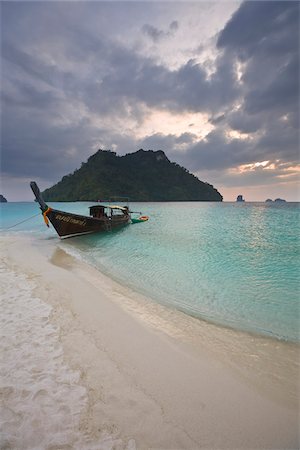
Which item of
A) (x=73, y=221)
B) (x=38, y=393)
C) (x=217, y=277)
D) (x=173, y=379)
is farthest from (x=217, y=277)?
(x=73, y=221)

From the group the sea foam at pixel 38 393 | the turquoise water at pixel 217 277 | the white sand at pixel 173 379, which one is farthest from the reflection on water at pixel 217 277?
the sea foam at pixel 38 393

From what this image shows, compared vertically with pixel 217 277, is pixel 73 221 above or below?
above

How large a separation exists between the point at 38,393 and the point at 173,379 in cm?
235

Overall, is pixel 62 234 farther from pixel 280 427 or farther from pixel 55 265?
pixel 280 427

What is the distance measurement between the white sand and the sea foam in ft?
0.32

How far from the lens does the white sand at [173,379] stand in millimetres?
3139

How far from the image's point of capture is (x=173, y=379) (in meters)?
4.27

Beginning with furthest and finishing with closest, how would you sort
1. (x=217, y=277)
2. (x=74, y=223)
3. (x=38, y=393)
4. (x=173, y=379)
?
(x=74, y=223), (x=217, y=277), (x=173, y=379), (x=38, y=393)

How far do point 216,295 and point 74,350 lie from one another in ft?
21.3

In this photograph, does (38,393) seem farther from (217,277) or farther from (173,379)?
(217,277)

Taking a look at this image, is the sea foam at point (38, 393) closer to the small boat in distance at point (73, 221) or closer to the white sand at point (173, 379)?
the white sand at point (173, 379)

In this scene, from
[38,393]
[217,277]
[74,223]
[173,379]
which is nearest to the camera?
[38,393]

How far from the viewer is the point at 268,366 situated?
496 cm

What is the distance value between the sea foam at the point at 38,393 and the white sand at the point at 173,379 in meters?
0.10
